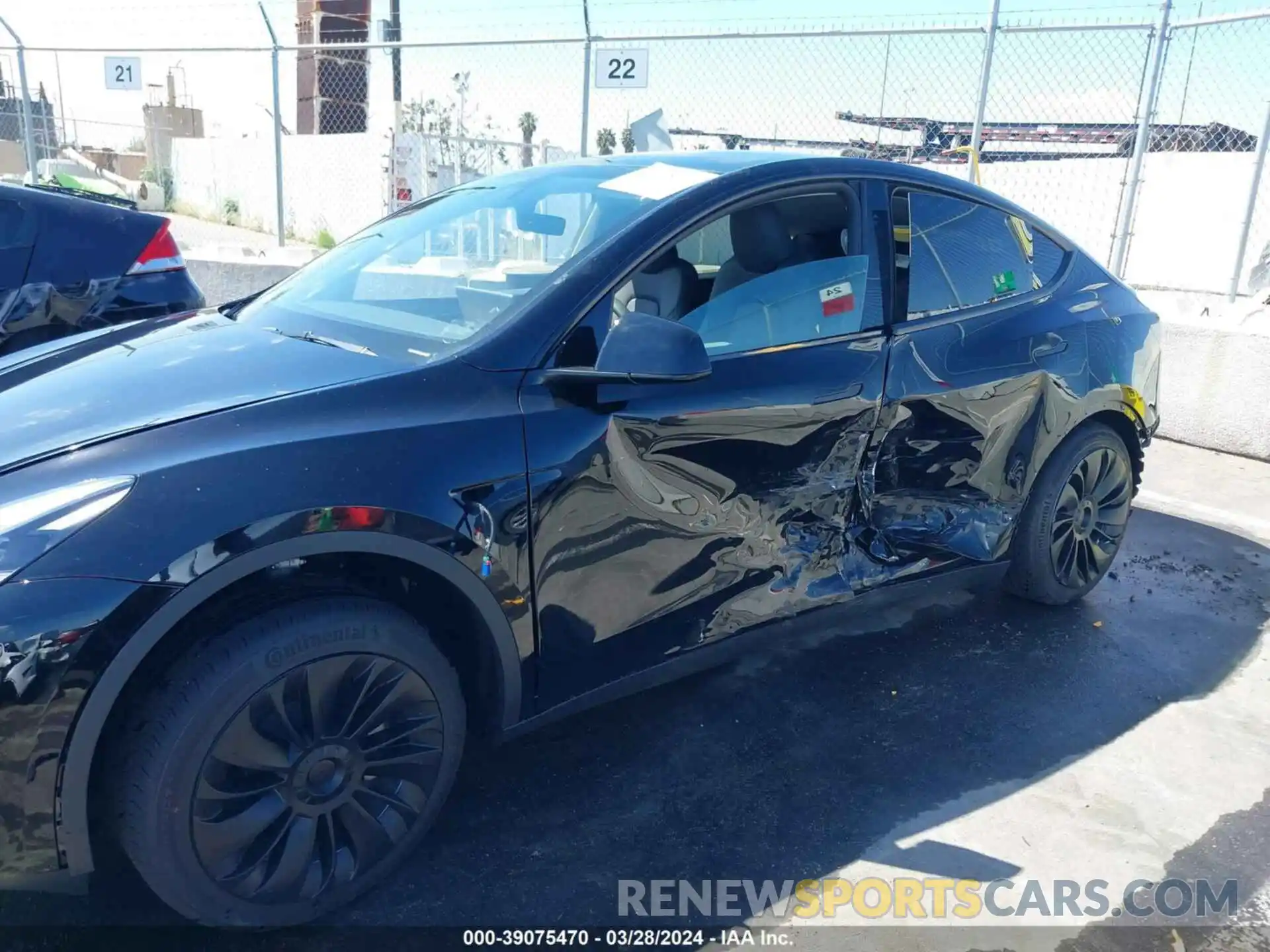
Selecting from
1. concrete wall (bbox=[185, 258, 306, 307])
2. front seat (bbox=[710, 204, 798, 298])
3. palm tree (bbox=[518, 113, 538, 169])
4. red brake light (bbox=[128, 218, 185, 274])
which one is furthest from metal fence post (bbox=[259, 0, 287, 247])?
front seat (bbox=[710, 204, 798, 298])

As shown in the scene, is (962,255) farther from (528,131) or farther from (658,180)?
(528,131)

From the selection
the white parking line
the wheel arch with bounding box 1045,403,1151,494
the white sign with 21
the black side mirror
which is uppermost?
the white sign with 21

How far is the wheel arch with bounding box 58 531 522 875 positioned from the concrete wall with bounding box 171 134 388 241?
15.2m

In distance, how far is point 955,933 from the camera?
2314mm

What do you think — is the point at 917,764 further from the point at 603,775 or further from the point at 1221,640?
the point at 1221,640

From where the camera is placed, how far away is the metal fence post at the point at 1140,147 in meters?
6.35

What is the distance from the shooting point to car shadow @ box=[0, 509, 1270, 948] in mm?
2385

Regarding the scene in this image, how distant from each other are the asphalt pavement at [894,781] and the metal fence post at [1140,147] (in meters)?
3.70

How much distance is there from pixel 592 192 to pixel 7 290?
10.8 ft

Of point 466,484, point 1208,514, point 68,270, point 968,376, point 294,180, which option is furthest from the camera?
point 294,180

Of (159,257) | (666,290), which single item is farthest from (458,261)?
(159,257)

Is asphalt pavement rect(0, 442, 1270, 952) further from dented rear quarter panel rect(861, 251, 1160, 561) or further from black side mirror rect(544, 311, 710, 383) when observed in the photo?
black side mirror rect(544, 311, 710, 383)

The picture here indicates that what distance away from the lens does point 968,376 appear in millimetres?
3248

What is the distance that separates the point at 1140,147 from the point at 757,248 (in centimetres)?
519
